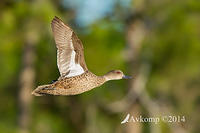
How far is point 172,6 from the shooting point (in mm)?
17141

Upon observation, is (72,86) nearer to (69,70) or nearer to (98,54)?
(69,70)

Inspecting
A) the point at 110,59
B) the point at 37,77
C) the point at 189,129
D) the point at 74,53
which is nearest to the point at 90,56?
the point at 110,59

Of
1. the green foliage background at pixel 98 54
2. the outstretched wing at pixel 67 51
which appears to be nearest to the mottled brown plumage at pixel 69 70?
the outstretched wing at pixel 67 51

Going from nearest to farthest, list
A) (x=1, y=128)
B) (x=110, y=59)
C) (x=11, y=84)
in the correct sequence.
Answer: (x=1, y=128), (x=110, y=59), (x=11, y=84)

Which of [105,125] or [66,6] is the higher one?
[66,6]

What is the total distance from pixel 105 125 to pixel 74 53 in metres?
11.5

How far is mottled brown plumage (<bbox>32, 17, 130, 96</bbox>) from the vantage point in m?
6.84

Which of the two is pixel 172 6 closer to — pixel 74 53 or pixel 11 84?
pixel 11 84

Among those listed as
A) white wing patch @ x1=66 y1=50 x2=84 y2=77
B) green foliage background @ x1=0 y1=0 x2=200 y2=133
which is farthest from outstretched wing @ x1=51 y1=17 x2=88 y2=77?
green foliage background @ x1=0 y1=0 x2=200 y2=133

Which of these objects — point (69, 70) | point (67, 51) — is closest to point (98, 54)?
point (67, 51)

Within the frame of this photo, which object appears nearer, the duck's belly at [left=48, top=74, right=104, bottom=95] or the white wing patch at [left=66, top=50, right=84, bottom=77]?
the duck's belly at [left=48, top=74, right=104, bottom=95]

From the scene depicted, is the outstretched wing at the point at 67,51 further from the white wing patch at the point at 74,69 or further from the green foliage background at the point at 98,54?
the green foliage background at the point at 98,54

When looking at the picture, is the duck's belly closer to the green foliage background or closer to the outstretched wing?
the outstretched wing

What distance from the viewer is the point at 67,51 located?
7164 mm
